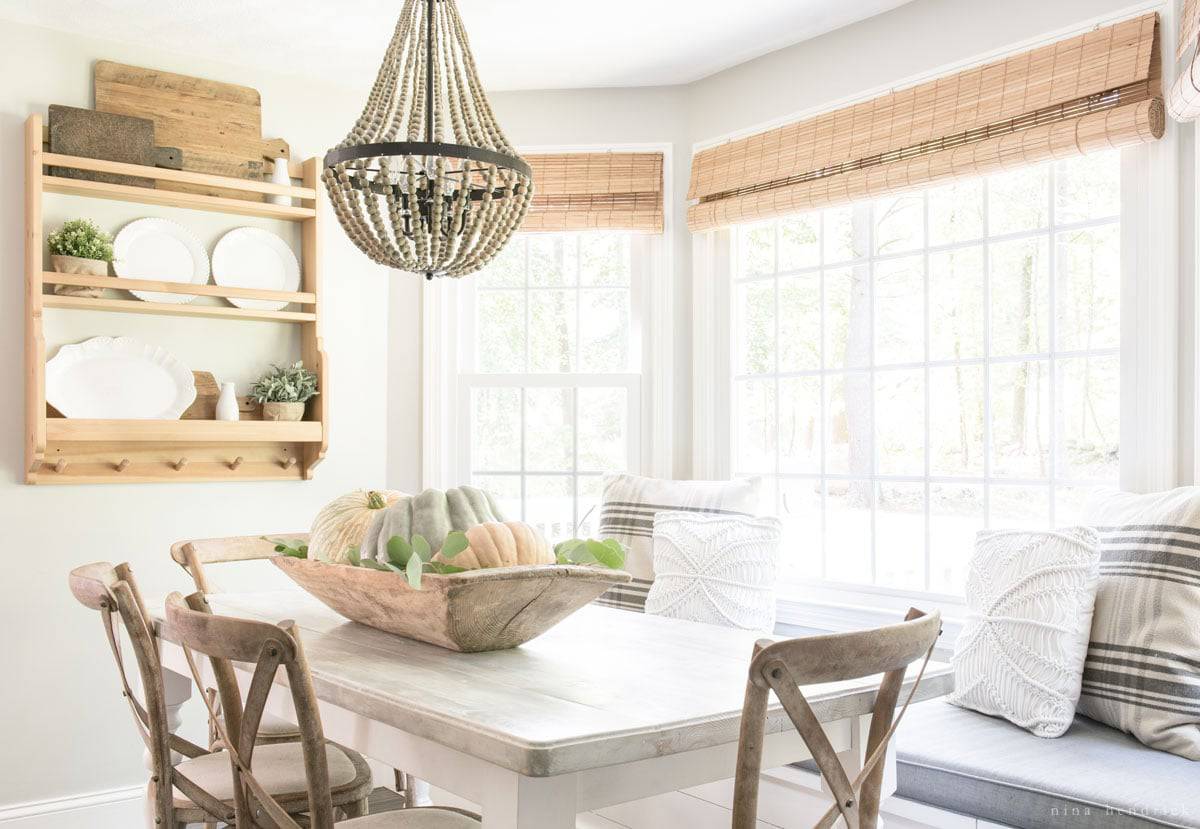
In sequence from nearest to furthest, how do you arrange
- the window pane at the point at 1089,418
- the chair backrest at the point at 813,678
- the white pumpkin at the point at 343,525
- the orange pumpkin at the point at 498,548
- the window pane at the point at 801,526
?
1. the chair backrest at the point at 813,678
2. the orange pumpkin at the point at 498,548
3. the white pumpkin at the point at 343,525
4. the window pane at the point at 1089,418
5. the window pane at the point at 801,526

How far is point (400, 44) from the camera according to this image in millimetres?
2295

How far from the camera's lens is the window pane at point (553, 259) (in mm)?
4125

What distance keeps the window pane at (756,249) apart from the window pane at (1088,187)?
1.06 metres

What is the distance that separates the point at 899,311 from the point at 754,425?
0.71 m

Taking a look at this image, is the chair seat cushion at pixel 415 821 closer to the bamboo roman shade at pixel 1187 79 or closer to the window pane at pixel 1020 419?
the window pane at pixel 1020 419

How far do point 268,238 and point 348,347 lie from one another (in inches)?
19.2

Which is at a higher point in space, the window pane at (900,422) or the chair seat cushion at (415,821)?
the window pane at (900,422)

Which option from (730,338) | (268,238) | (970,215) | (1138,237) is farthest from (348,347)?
(1138,237)

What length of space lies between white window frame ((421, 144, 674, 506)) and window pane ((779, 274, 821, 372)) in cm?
45

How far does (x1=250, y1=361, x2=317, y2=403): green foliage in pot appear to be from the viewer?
12.3ft

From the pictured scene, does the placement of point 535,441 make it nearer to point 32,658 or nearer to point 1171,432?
point 32,658

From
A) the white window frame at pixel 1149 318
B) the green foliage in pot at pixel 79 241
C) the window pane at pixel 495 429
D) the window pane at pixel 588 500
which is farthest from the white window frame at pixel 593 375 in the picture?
the white window frame at pixel 1149 318

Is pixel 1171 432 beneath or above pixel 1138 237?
beneath

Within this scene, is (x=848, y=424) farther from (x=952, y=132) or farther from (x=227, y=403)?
(x=227, y=403)
